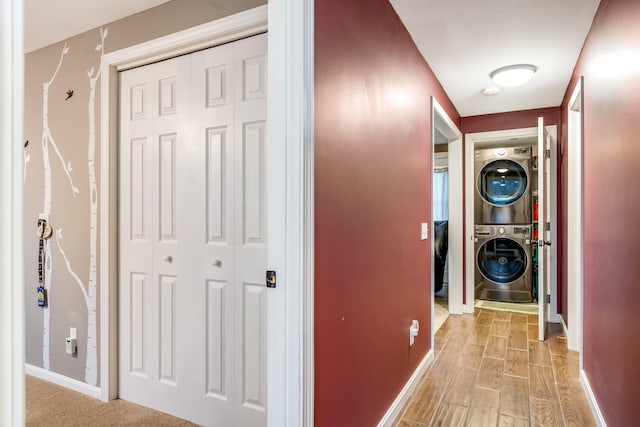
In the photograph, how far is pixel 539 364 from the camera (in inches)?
112

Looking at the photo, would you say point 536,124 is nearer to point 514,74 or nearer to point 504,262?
point 514,74

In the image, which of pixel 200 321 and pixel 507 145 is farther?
pixel 507 145

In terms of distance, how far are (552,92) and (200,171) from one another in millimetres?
3315

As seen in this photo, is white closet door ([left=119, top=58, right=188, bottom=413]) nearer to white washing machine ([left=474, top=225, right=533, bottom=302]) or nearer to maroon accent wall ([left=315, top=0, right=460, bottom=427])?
maroon accent wall ([left=315, top=0, right=460, bottom=427])

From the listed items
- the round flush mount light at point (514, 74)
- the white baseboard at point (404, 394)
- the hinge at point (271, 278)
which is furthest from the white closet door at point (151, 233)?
the round flush mount light at point (514, 74)

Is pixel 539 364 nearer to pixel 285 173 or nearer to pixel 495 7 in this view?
pixel 495 7

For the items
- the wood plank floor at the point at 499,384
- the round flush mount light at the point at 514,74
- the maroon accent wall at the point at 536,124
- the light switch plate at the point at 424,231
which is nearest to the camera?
the wood plank floor at the point at 499,384

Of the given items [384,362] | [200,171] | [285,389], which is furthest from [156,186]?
[384,362]

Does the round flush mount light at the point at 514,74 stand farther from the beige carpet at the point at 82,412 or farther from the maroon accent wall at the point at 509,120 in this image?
the beige carpet at the point at 82,412

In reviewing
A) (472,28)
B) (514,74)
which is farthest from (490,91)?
(472,28)

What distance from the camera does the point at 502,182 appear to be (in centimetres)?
515

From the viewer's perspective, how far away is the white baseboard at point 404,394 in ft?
6.50

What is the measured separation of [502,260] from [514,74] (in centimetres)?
305

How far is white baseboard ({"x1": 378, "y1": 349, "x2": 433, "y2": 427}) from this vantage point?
1980mm
